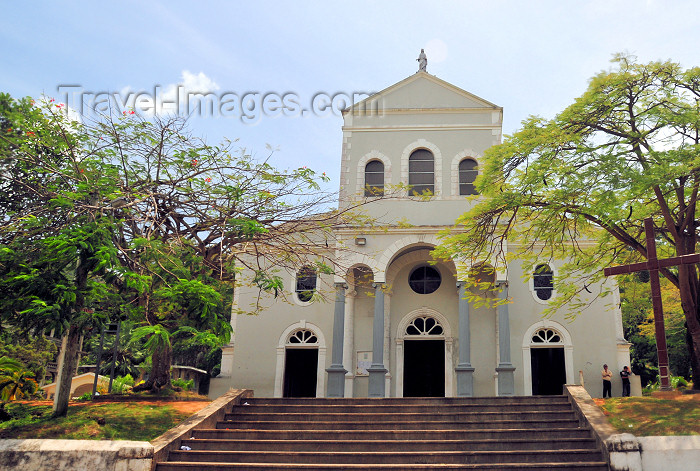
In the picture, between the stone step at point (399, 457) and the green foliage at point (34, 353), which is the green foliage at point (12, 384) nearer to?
the stone step at point (399, 457)

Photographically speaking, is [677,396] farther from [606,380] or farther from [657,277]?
[606,380]

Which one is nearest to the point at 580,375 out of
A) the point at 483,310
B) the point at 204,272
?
the point at 483,310

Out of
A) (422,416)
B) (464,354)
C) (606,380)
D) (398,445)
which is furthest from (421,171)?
(398,445)

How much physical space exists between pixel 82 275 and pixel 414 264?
11.4 metres

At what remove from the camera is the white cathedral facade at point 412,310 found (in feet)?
61.5

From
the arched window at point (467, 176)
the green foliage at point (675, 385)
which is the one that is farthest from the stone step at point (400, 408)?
the arched window at point (467, 176)

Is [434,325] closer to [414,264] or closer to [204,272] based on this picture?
[414,264]

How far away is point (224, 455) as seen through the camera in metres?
10.4

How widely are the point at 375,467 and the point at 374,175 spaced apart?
1209 centimetres

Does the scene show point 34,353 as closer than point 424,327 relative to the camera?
No

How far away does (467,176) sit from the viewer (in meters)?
20.0

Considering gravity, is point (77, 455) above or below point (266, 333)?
below

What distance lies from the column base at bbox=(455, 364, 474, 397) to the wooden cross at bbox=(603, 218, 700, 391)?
6.04 metres

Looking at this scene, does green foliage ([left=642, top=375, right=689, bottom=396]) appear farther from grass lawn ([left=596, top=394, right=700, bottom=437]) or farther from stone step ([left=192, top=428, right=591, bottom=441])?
stone step ([left=192, top=428, right=591, bottom=441])
